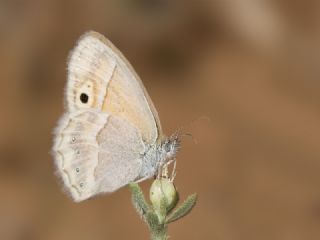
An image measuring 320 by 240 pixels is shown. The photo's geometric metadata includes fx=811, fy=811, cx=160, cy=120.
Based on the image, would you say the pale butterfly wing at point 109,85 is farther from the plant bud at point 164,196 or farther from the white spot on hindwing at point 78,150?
the plant bud at point 164,196

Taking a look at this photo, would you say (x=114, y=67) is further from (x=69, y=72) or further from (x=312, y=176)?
(x=312, y=176)

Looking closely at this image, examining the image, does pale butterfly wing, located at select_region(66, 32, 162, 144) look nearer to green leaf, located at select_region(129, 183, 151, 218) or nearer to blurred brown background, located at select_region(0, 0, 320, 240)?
green leaf, located at select_region(129, 183, 151, 218)

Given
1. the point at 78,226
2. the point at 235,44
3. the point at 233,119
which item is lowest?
the point at 78,226

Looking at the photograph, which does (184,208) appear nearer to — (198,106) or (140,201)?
(140,201)

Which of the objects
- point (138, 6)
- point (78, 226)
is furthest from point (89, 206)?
point (138, 6)

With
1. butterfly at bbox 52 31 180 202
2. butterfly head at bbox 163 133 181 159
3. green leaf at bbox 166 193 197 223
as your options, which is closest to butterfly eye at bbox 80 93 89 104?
butterfly at bbox 52 31 180 202

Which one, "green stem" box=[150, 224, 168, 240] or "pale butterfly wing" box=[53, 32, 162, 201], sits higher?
"pale butterfly wing" box=[53, 32, 162, 201]
